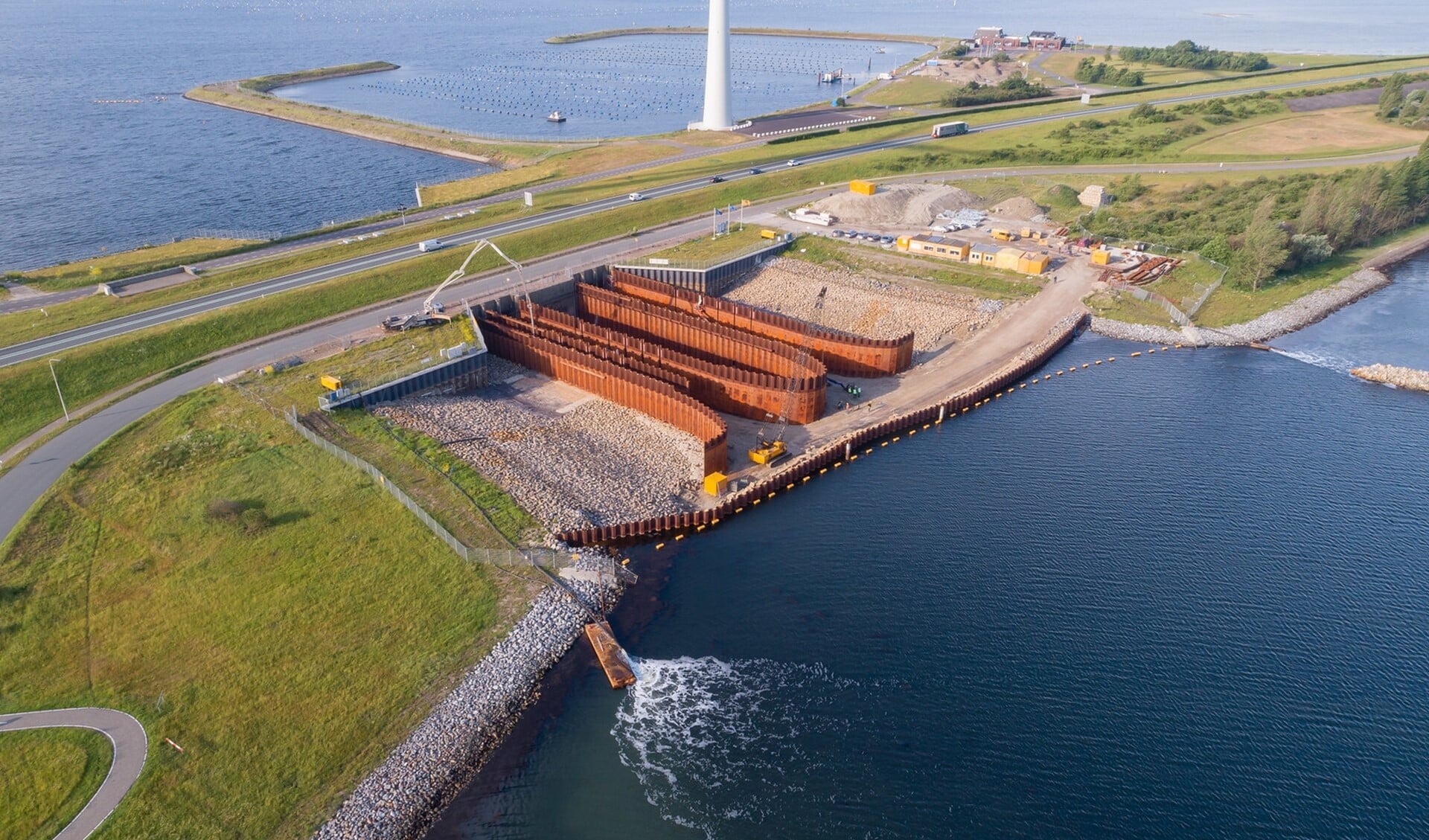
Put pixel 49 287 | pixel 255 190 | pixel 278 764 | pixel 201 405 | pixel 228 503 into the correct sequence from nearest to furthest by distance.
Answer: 1. pixel 278 764
2. pixel 228 503
3. pixel 201 405
4. pixel 49 287
5. pixel 255 190

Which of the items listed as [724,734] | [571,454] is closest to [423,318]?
[571,454]

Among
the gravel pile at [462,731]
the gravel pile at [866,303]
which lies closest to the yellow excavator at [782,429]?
the gravel pile at [866,303]

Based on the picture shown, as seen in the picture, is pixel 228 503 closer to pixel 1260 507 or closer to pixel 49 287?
pixel 49 287

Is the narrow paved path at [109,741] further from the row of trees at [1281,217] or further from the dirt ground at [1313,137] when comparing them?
the dirt ground at [1313,137]

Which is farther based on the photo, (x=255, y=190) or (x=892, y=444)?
(x=255, y=190)

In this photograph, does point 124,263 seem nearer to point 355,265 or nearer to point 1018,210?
point 355,265

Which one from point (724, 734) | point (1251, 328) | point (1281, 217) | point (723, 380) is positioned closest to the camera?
point (724, 734)

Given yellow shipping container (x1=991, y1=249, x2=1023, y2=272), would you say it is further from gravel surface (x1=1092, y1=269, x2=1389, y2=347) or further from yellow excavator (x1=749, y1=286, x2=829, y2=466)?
yellow excavator (x1=749, y1=286, x2=829, y2=466)

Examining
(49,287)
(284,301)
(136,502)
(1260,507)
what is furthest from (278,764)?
(49,287)
